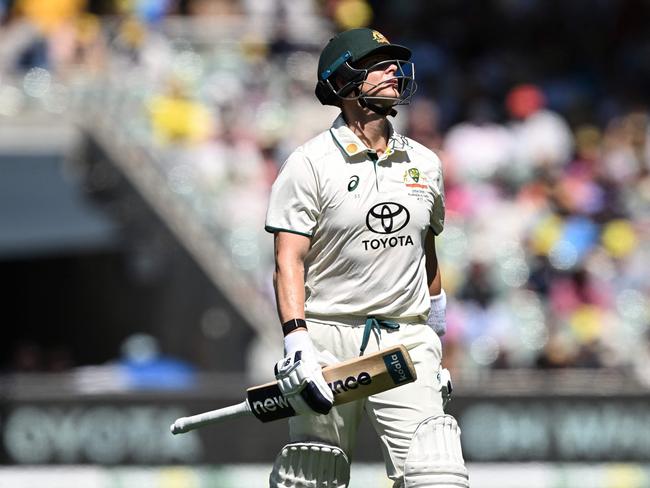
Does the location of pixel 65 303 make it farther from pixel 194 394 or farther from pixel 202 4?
pixel 194 394

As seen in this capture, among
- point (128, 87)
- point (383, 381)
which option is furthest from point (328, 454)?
point (128, 87)

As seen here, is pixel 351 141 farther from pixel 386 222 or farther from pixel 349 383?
pixel 349 383

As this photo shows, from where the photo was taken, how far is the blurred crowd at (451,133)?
1242cm

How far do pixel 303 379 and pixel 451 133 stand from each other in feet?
30.8

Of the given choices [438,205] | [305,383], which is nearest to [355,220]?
[438,205]

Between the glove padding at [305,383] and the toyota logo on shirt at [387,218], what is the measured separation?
568mm

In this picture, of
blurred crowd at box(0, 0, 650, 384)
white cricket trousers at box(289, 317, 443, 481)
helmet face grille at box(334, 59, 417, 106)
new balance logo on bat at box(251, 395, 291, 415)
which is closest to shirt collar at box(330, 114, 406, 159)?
helmet face grille at box(334, 59, 417, 106)

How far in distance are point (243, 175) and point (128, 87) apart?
56.8 inches

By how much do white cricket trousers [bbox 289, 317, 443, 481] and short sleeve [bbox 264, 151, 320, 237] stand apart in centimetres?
A: 39

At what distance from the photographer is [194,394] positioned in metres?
10.6

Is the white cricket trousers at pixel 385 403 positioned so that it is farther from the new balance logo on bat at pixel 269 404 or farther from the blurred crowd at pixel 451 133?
the blurred crowd at pixel 451 133

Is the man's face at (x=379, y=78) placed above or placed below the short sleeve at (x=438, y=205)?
above

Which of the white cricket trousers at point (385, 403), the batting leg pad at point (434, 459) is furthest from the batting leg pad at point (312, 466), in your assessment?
the batting leg pad at point (434, 459)

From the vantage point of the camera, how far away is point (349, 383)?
18.4 feet
